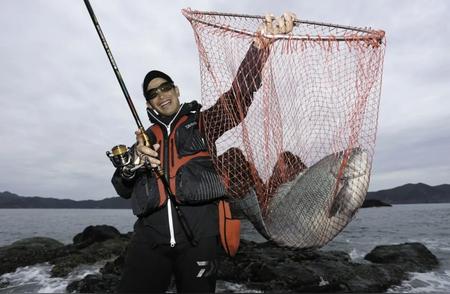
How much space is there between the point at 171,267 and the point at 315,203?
1846mm

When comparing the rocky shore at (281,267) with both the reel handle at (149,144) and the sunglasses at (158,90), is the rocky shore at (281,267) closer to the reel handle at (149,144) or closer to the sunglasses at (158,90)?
the reel handle at (149,144)

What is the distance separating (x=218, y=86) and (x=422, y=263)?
16.4 m

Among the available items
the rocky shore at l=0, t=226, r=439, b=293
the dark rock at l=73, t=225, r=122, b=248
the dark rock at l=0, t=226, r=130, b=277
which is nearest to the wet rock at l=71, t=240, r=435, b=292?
the rocky shore at l=0, t=226, r=439, b=293

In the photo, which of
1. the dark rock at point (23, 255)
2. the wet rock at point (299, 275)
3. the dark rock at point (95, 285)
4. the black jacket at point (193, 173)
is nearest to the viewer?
the black jacket at point (193, 173)

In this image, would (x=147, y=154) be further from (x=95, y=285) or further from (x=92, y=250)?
(x=92, y=250)

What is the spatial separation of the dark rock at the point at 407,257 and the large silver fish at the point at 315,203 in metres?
13.4

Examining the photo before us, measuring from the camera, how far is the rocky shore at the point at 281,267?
456 inches

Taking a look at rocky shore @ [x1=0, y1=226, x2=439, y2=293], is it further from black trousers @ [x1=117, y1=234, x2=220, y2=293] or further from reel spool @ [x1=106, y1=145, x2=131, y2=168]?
reel spool @ [x1=106, y1=145, x2=131, y2=168]

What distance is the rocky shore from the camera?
38.0ft

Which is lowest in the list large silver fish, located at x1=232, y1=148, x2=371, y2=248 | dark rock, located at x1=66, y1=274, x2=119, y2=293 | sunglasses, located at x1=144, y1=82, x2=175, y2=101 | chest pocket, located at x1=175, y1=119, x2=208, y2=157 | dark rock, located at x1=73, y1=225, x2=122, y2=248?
dark rock, located at x1=66, y1=274, x2=119, y2=293

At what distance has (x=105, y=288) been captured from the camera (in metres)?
11.1

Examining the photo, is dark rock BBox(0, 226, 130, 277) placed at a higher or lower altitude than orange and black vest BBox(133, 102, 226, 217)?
lower

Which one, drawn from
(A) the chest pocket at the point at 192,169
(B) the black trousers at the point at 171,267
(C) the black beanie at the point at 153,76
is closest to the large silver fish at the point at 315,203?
→ (A) the chest pocket at the point at 192,169

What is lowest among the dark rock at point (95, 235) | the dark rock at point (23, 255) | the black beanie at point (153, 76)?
the dark rock at point (23, 255)
